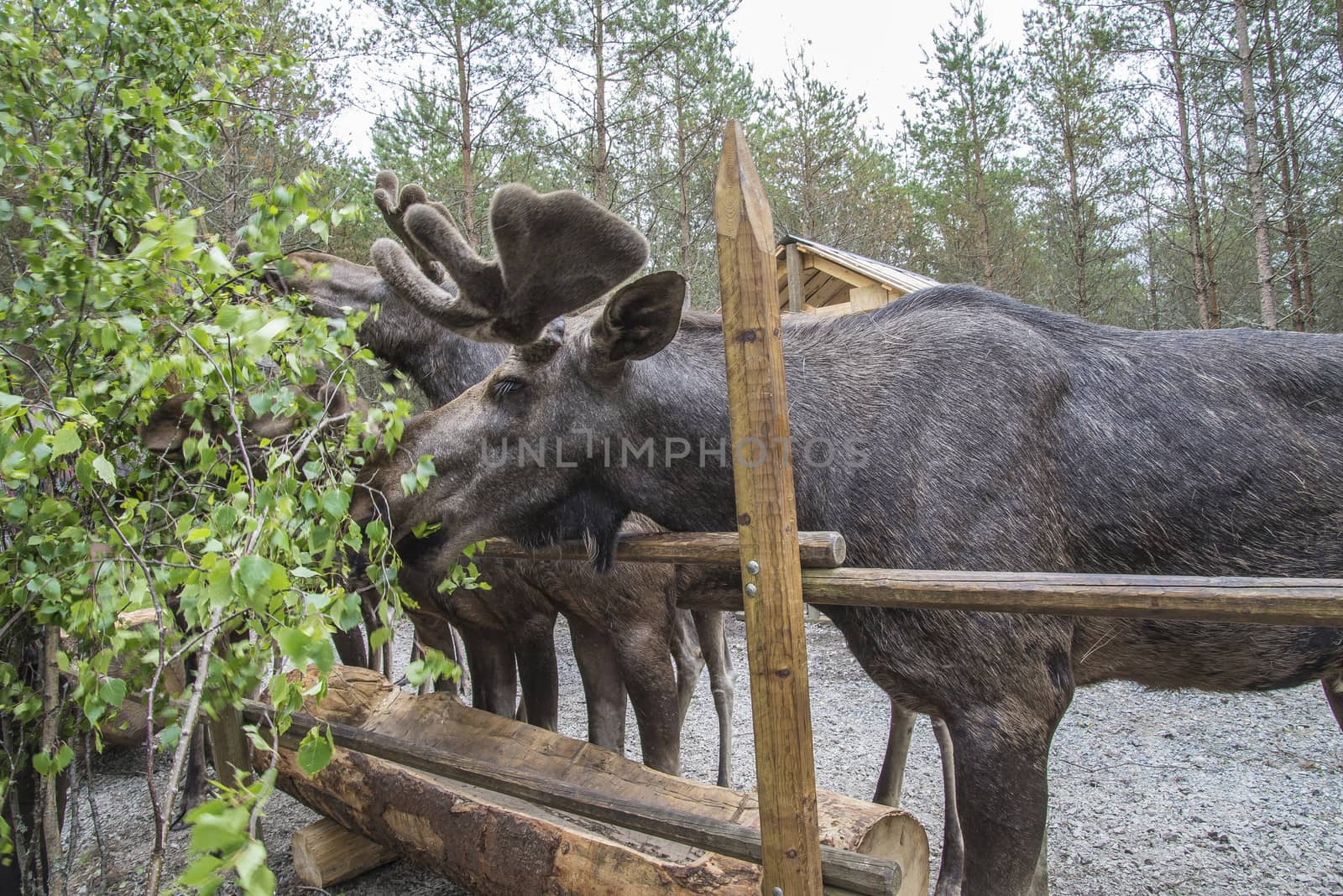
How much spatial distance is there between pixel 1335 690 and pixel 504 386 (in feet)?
10.3

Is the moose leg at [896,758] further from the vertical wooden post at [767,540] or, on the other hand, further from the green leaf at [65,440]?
the green leaf at [65,440]

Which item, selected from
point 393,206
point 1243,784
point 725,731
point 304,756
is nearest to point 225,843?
point 304,756

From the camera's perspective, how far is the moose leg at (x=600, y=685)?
4.13 meters

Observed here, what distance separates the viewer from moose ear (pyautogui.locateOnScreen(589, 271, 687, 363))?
8.03ft

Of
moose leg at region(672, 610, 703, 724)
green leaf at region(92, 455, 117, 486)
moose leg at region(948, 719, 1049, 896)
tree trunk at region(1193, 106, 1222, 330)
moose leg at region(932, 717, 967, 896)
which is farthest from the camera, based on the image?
tree trunk at region(1193, 106, 1222, 330)

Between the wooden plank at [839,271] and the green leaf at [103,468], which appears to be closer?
the green leaf at [103,468]

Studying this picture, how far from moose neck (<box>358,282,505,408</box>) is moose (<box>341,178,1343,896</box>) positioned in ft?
4.74

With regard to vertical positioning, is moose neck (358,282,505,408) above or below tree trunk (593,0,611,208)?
below

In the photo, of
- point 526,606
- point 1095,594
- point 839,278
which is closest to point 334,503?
point 1095,594

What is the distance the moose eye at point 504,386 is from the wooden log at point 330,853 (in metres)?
2.23

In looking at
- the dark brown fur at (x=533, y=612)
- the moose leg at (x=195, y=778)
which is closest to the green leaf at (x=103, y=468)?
the dark brown fur at (x=533, y=612)

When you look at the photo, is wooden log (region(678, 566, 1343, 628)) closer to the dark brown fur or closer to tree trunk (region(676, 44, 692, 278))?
the dark brown fur

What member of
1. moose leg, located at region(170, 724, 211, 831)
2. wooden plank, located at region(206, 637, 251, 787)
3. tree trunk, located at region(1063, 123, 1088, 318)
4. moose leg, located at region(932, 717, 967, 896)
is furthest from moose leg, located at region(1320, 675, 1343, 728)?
tree trunk, located at region(1063, 123, 1088, 318)

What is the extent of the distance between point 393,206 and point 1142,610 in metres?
4.31
